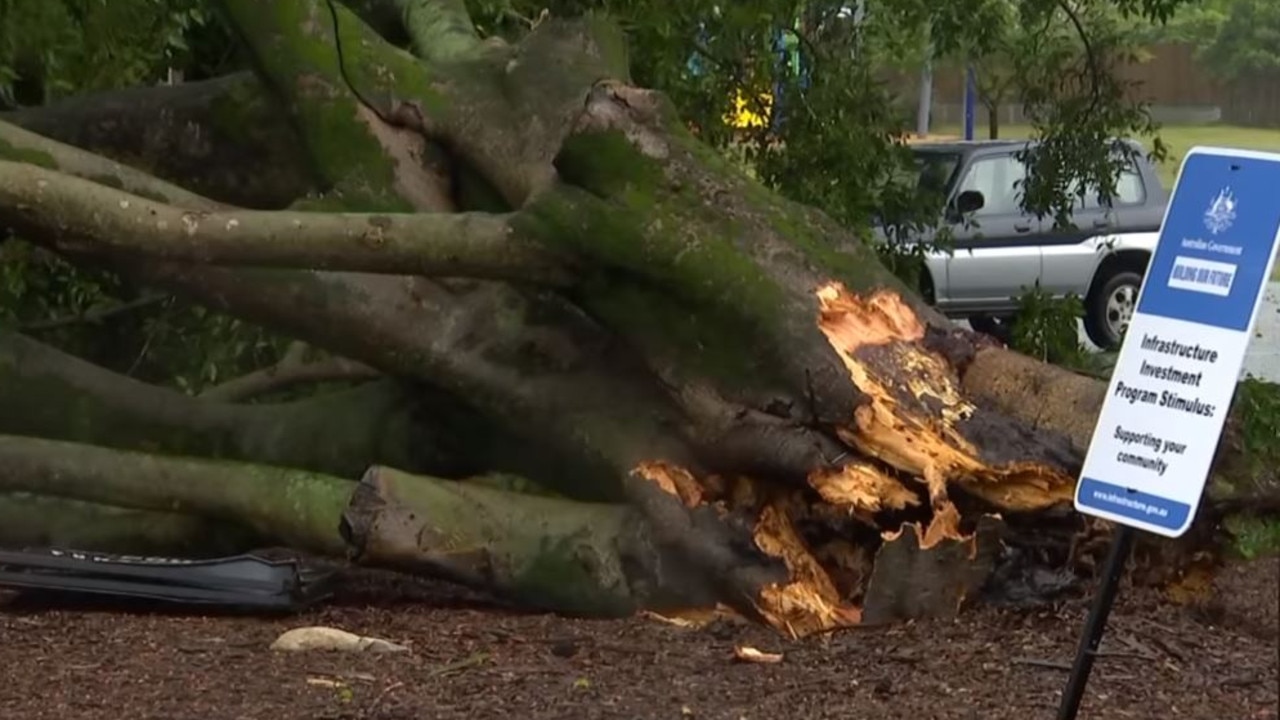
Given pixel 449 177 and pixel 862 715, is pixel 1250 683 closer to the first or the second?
pixel 862 715

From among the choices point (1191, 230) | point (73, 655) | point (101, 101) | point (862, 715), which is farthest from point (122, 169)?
point (1191, 230)

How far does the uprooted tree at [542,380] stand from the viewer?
21.6ft

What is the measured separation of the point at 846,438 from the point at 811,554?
0.46 meters

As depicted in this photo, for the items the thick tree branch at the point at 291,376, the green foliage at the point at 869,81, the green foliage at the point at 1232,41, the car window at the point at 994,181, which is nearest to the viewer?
the thick tree branch at the point at 291,376

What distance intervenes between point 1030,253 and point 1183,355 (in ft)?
48.9

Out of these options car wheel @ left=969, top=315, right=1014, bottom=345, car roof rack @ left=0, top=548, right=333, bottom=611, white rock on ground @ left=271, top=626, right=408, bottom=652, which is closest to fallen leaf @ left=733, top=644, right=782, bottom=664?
white rock on ground @ left=271, top=626, right=408, bottom=652

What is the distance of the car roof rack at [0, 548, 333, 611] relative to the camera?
7.04 m

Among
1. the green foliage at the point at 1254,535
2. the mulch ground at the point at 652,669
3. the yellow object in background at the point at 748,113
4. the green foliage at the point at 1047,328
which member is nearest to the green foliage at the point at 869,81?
the yellow object in background at the point at 748,113

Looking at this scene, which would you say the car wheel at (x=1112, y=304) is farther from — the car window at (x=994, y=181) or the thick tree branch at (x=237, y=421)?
the thick tree branch at (x=237, y=421)

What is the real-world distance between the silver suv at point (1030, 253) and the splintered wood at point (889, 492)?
1075 cm

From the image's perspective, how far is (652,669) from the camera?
20.4 feet

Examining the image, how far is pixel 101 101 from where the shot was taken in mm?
8234

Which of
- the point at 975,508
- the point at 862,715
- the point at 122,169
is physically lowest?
the point at 862,715

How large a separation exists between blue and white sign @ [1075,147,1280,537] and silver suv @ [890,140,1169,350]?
1264cm
